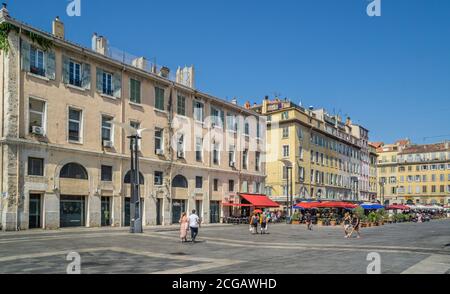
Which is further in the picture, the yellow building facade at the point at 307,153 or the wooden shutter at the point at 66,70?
the yellow building facade at the point at 307,153

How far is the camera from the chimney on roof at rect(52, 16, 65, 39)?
102ft

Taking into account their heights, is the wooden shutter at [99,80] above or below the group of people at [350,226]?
above

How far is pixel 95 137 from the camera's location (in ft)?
106

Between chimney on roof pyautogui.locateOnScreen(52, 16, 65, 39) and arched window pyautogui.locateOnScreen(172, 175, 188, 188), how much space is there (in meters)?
15.4

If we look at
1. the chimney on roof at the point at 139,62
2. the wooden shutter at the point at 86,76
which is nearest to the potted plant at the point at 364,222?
the chimney on roof at the point at 139,62

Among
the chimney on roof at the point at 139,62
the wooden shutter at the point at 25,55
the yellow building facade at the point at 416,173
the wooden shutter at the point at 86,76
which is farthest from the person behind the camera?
the yellow building facade at the point at 416,173

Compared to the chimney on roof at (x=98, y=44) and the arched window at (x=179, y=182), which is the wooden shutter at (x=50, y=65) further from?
Result: the arched window at (x=179, y=182)

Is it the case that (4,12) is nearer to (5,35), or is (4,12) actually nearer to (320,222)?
(5,35)

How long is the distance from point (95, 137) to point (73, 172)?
3.24 meters

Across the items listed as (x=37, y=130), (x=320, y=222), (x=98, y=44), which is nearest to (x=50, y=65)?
(x=37, y=130)

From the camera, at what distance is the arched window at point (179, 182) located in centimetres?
3969

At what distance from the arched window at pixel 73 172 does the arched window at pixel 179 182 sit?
9982 millimetres

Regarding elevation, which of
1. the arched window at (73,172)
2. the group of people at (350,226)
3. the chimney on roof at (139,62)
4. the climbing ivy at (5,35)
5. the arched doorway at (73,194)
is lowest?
the group of people at (350,226)
